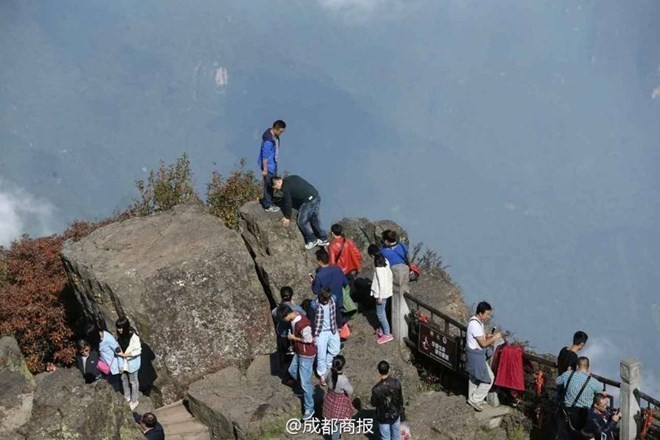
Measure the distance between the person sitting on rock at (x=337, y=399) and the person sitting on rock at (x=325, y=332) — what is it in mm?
896

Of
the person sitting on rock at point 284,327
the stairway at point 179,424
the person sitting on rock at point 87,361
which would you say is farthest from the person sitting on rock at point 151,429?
the person sitting on rock at point 284,327

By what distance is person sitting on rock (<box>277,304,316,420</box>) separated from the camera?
12145 mm

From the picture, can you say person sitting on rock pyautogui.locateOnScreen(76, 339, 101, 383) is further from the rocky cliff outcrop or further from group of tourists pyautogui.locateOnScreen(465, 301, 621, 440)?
group of tourists pyautogui.locateOnScreen(465, 301, 621, 440)

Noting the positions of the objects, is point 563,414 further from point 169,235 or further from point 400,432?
point 169,235

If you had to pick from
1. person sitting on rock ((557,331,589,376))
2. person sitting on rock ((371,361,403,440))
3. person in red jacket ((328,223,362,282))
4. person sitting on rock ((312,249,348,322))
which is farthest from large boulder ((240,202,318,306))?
person sitting on rock ((557,331,589,376))

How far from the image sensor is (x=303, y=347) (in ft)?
40.1

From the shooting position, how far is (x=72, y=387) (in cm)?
1081

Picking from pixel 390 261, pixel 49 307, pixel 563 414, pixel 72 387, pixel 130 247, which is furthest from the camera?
pixel 49 307

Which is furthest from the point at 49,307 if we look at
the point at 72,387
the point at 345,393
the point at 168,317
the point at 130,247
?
the point at 345,393

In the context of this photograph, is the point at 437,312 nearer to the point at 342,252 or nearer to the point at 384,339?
the point at 384,339

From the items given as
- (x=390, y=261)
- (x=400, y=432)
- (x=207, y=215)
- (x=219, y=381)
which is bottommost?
(x=400, y=432)

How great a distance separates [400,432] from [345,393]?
96 cm

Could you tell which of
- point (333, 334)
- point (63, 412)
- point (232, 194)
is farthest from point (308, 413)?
point (232, 194)

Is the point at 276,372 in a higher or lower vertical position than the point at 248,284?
lower
